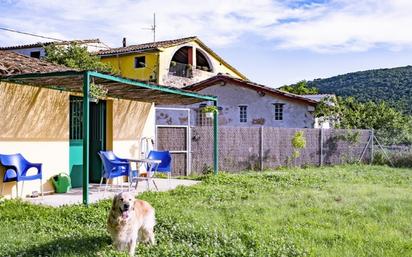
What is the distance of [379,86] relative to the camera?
4122 centimetres

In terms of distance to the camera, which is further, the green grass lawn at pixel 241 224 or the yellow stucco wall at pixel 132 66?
the yellow stucco wall at pixel 132 66

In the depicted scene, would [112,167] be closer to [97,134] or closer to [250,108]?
[97,134]

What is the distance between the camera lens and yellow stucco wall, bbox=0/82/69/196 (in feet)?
29.0

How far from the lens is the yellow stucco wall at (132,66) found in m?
28.3

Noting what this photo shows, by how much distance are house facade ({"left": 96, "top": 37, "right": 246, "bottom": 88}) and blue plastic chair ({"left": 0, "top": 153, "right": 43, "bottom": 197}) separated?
1942 cm

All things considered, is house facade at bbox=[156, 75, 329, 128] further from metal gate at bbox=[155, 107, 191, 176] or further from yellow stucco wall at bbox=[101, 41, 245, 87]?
metal gate at bbox=[155, 107, 191, 176]

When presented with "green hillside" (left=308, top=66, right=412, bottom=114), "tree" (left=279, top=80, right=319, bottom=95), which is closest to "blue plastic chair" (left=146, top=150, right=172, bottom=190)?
"tree" (left=279, top=80, right=319, bottom=95)

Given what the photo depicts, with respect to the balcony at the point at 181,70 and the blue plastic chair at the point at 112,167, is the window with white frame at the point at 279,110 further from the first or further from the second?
the blue plastic chair at the point at 112,167

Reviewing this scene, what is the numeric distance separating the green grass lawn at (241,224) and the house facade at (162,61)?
18585 mm

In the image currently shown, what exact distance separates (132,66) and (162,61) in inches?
80.1

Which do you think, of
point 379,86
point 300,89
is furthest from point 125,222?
point 379,86

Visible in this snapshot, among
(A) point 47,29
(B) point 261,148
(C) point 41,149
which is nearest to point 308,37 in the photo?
(B) point 261,148

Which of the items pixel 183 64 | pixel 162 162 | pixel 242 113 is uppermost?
pixel 183 64

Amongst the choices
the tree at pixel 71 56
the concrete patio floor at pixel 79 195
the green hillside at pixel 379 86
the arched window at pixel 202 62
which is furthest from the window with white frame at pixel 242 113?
the green hillside at pixel 379 86
